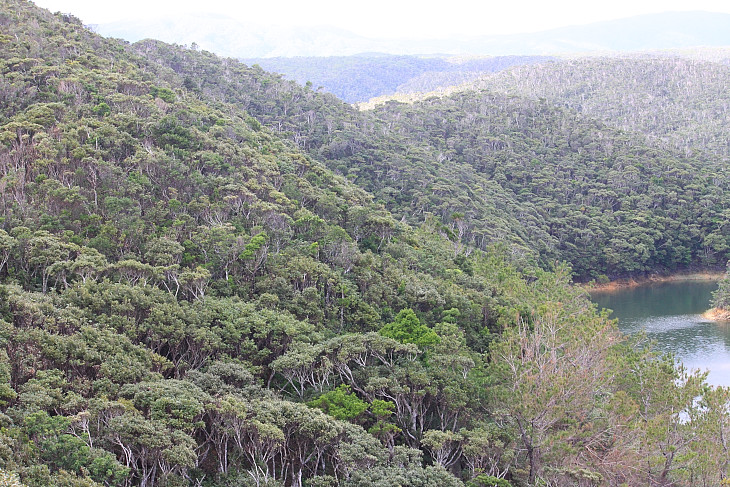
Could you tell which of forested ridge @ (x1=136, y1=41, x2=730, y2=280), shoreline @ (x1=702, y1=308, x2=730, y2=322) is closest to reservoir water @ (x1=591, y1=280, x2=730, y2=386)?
shoreline @ (x1=702, y1=308, x2=730, y2=322)

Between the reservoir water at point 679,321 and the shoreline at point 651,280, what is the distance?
30.8 inches

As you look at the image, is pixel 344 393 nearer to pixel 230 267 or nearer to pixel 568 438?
pixel 568 438

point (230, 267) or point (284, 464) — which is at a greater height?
point (230, 267)

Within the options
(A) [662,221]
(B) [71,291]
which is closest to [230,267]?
(B) [71,291]

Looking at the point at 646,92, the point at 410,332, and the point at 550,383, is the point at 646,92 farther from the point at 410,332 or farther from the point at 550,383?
the point at 550,383

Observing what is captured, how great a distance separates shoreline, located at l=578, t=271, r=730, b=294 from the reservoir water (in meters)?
0.78

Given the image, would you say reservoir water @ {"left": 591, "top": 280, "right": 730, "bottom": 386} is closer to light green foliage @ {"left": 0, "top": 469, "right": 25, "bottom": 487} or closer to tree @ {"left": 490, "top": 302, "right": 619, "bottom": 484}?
tree @ {"left": 490, "top": 302, "right": 619, "bottom": 484}

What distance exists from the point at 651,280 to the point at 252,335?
5196 centimetres

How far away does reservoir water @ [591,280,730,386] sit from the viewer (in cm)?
3528

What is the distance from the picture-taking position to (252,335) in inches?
853

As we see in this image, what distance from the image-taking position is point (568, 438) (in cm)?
1869

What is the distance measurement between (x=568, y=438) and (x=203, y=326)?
474 inches

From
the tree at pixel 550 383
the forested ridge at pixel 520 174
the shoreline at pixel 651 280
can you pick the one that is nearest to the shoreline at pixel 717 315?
the shoreline at pixel 651 280

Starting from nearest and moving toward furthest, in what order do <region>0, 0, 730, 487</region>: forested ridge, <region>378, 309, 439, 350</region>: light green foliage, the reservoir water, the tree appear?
<region>0, 0, 730, 487</region>: forested ridge < the tree < <region>378, 309, 439, 350</region>: light green foliage < the reservoir water
